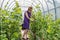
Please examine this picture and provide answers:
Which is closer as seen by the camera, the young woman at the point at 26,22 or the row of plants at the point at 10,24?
the row of plants at the point at 10,24

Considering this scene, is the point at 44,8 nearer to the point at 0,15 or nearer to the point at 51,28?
the point at 51,28

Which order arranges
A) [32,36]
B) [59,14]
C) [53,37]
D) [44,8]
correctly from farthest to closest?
[44,8] < [59,14] < [32,36] < [53,37]

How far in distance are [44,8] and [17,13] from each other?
7.68 metres

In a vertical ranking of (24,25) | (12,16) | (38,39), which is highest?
(12,16)

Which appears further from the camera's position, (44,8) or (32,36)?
(44,8)

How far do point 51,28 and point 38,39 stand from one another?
2410 millimetres

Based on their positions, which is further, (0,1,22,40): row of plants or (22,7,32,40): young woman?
(22,7,32,40): young woman

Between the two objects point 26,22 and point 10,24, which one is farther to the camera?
point 26,22

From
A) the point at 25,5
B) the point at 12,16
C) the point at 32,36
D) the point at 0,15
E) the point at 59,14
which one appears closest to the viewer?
the point at 0,15

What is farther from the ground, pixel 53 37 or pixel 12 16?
pixel 12 16

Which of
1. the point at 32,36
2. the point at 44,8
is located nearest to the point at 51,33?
the point at 32,36

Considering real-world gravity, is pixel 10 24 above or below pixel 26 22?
above

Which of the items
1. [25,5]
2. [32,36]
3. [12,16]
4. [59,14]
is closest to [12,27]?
[12,16]

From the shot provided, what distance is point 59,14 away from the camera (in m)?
8.62
